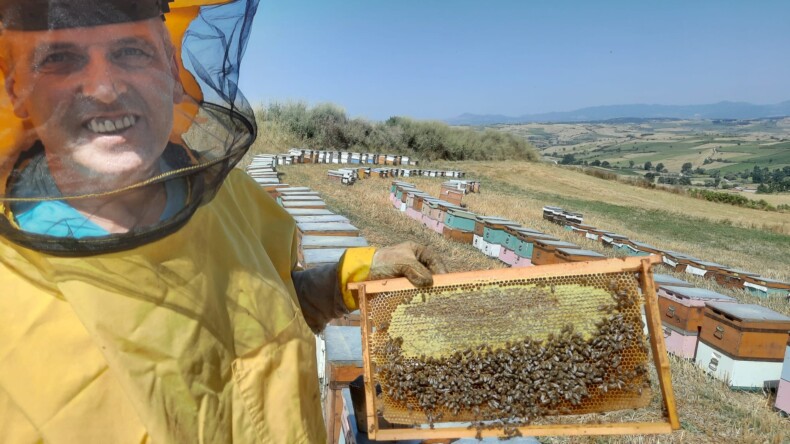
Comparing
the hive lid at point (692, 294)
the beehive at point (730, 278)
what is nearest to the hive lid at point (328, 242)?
the hive lid at point (692, 294)

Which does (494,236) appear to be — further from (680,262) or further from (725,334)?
(725,334)

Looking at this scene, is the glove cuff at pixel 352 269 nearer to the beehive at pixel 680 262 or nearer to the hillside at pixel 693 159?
the beehive at pixel 680 262

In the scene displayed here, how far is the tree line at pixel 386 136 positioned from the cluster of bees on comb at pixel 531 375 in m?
32.6

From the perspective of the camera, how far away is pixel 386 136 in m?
40.0

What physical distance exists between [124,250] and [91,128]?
270mm

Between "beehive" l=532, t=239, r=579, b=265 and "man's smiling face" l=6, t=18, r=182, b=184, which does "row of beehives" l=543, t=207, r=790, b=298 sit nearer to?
"beehive" l=532, t=239, r=579, b=265

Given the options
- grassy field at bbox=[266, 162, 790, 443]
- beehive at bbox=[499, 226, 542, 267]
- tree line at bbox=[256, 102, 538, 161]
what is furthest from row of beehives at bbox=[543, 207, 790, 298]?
tree line at bbox=[256, 102, 538, 161]

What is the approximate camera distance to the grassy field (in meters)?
4.58

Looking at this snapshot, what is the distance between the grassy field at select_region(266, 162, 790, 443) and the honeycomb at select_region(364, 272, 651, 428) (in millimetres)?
1932

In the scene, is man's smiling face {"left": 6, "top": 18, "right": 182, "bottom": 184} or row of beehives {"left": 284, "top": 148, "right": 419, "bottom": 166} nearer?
man's smiling face {"left": 6, "top": 18, "right": 182, "bottom": 184}

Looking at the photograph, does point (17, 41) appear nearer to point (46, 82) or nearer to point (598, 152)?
point (46, 82)

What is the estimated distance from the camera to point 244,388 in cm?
134

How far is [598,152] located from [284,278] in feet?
466

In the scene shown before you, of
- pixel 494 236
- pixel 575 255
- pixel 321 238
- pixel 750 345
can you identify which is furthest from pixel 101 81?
pixel 494 236
